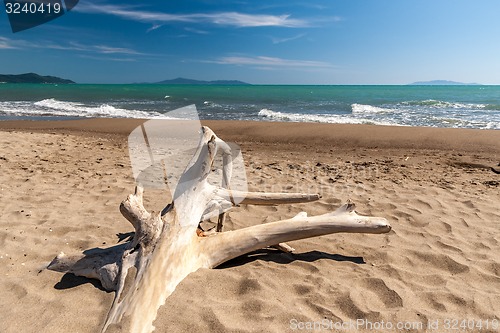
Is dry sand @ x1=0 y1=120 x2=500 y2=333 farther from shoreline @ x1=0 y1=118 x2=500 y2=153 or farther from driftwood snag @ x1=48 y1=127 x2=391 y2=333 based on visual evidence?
shoreline @ x1=0 y1=118 x2=500 y2=153

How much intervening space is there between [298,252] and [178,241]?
1284mm

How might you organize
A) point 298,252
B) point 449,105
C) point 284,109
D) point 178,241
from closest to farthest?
point 178,241
point 298,252
point 284,109
point 449,105

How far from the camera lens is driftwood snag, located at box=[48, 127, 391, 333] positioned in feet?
7.44

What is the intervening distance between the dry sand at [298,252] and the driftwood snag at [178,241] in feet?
0.38

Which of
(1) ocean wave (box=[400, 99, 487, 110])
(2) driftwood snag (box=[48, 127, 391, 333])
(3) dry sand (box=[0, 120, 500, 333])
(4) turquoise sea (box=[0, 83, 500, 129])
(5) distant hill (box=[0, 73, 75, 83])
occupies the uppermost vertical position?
(5) distant hill (box=[0, 73, 75, 83])

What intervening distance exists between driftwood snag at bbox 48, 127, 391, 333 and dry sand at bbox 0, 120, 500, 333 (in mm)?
115

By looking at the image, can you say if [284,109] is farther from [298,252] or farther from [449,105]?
[298,252]

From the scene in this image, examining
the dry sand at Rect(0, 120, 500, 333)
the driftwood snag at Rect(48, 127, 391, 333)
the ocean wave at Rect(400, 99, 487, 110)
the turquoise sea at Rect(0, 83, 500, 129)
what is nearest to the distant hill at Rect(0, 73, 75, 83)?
the turquoise sea at Rect(0, 83, 500, 129)

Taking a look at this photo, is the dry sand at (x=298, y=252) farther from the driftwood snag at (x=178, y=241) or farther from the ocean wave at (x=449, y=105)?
the ocean wave at (x=449, y=105)

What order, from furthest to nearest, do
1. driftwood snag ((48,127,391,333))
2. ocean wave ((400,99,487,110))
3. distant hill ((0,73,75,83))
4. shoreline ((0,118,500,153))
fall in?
1. distant hill ((0,73,75,83))
2. ocean wave ((400,99,487,110))
3. shoreline ((0,118,500,153))
4. driftwood snag ((48,127,391,333))

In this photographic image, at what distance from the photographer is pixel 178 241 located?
2648 mm

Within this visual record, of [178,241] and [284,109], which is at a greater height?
[284,109]

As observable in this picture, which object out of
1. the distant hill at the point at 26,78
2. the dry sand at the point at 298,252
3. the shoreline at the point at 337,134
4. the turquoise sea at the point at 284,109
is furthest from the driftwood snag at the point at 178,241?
the distant hill at the point at 26,78

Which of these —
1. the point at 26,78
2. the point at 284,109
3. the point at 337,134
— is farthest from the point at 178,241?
the point at 26,78
